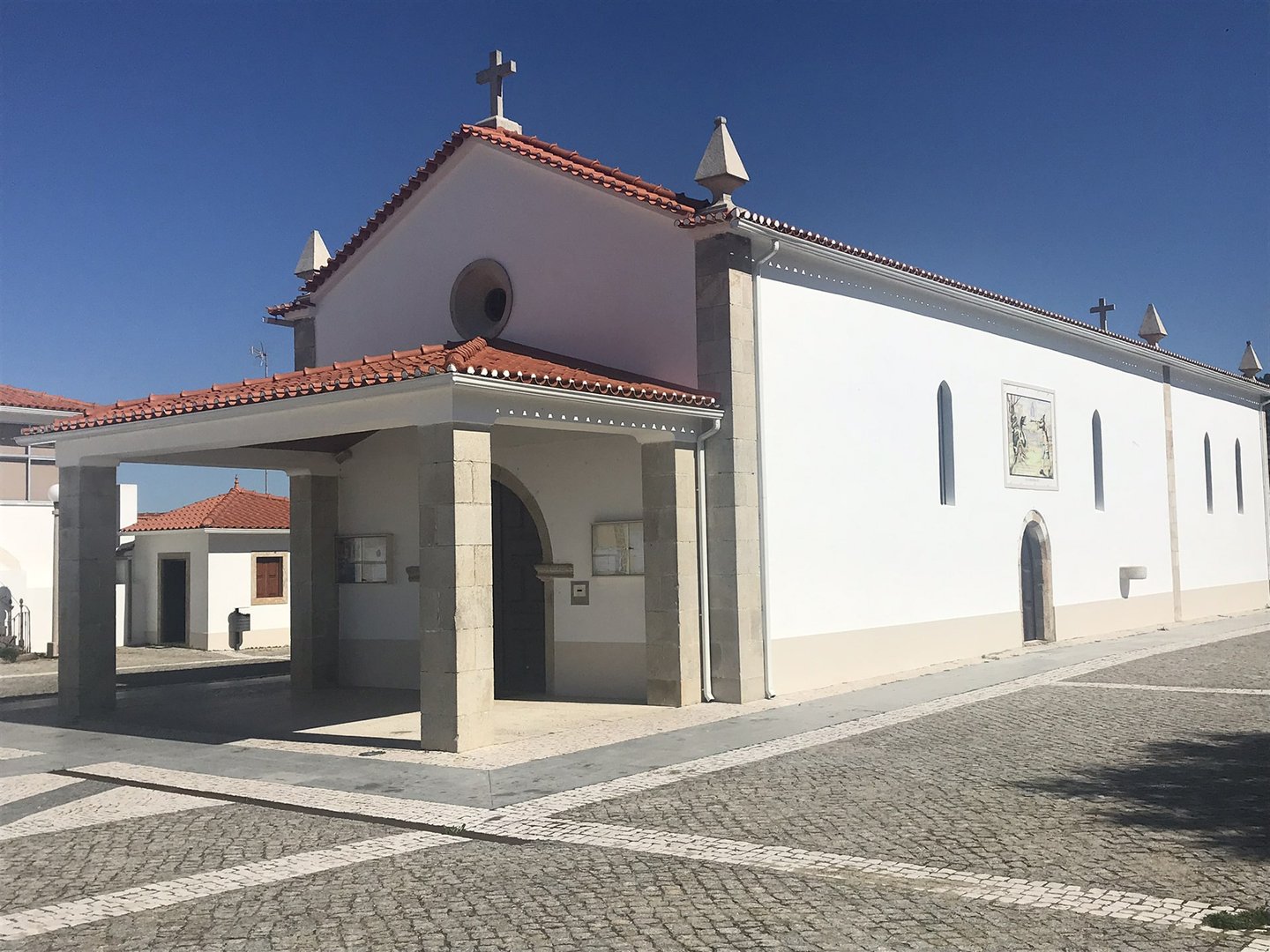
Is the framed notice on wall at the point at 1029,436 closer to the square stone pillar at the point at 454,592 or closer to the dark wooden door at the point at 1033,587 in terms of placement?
the dark wooden door at the point at 1033,587

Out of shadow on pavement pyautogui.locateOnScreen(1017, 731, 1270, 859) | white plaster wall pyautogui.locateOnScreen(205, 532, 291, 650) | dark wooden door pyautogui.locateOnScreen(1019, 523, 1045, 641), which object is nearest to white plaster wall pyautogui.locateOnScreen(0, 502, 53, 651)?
white plaster wall pyautogui.locateOnScreen(205, 532, 291, 650)

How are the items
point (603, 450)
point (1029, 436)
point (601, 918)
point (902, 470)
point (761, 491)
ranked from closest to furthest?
point (601, 918) < point (761, 491) < point (603, 450) < point (902, 470) < point (1029, 436)

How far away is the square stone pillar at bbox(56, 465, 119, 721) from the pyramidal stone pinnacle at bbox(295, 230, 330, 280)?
5.33m

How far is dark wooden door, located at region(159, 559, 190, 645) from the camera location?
2619 centimetres

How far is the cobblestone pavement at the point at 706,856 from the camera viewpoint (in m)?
5.46

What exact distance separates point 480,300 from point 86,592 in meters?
6.22

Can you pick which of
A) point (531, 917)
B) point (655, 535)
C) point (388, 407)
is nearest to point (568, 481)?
point (655, 535)

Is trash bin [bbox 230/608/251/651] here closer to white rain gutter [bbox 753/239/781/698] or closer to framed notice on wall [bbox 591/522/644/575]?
framed notice on wall [bbox 591/522/644/575]

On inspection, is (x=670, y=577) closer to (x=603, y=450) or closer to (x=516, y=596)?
(x=603, y=450)

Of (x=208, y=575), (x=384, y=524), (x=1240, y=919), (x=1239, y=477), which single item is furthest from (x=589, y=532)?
(x=1239, y=477)

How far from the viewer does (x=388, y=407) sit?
10914 mm

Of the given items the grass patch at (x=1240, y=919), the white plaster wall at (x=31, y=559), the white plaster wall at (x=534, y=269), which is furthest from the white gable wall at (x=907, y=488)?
the white plaster wall at (x=31, y=559)

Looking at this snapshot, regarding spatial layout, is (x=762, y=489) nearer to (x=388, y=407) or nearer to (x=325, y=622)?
(x=388, y=407)

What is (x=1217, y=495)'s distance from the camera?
2764 cm
